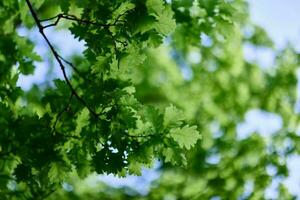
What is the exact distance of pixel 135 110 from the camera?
8.09 feet

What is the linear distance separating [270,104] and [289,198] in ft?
5.94

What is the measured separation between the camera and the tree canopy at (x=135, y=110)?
2.37 meters

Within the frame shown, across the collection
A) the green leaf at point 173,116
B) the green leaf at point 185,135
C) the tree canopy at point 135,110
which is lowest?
the green leaf at point 185,135

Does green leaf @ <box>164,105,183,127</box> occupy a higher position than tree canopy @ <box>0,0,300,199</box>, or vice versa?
tree canopy @ <box>0,0,300,199</box>

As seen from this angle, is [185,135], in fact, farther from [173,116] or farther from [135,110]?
[135,110]

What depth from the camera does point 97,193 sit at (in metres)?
5.70

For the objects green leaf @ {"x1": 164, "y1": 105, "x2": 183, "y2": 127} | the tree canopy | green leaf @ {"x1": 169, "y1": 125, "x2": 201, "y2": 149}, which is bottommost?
green leaf @ {"x1": 169, "y1": 125, "x2": 201, "y2": 149}

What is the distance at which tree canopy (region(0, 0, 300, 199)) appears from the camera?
2369 mm

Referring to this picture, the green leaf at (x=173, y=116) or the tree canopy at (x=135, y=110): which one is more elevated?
the tree canopy at (x=135, y=110)

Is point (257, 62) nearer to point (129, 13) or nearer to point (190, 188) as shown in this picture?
point (190, 188)

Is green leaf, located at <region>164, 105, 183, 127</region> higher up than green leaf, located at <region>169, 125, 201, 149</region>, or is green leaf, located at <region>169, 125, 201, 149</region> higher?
green leaf, located at <region>164, 105, 183, 127</region>

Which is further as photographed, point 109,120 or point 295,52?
point 295,52

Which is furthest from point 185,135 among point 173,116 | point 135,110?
point 135,110

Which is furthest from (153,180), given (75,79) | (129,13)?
(129,13)
